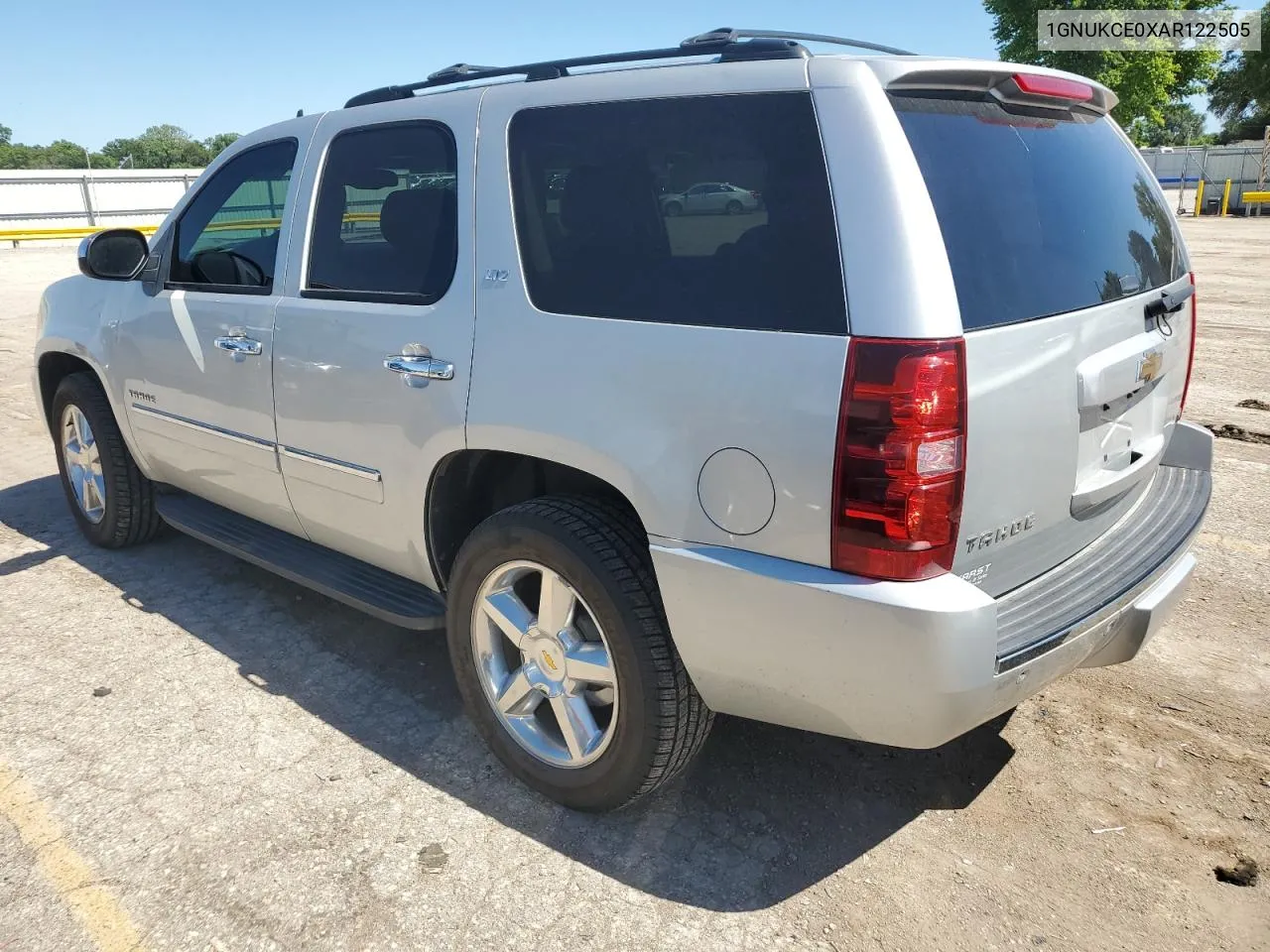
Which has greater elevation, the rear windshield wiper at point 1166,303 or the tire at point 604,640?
the rear windshield wiper at point 1166,303

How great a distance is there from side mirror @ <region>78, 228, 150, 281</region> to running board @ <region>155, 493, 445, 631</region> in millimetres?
1054

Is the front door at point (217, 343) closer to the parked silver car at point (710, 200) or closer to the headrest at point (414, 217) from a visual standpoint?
the headrest at point (414, 217)

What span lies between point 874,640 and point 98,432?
3.93m

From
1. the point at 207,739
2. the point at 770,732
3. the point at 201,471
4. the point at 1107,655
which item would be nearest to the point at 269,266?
the point at 201,471

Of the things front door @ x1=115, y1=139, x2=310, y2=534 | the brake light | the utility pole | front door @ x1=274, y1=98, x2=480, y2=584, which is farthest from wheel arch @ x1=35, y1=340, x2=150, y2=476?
the utility pole

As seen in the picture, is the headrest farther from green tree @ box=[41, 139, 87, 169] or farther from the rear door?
green tree @ box=[41, 139, 87, 169]

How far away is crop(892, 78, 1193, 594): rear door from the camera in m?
2.14

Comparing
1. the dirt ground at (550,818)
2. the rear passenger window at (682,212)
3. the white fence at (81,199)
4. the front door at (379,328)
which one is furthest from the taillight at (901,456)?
the white fence at (81,199)

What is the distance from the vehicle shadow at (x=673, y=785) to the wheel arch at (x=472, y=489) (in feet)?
1.90

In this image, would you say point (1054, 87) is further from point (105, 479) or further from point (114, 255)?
point (105, 479)

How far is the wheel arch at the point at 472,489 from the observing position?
116 inches

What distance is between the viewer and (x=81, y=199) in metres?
29.9

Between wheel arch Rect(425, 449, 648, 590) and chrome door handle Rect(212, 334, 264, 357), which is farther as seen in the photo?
chrome door handle Rect(212, 334, 264, 357)

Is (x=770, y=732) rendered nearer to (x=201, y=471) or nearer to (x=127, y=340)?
(x=201, y=471)
